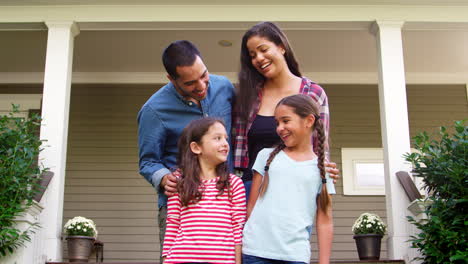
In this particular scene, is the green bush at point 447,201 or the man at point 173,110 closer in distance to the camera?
the man at point 173,110

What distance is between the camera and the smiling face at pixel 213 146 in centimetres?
212

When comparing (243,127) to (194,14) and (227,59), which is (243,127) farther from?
(227,59)

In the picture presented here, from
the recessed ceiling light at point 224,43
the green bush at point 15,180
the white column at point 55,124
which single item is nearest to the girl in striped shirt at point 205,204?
the green bush at point 15,180

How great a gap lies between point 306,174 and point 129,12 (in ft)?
12.8

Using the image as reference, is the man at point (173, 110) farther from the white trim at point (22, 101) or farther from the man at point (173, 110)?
the white trim at point (22, 101)

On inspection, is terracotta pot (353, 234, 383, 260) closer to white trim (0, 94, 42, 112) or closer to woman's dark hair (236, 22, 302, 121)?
woman's dark hair (236, 22, 302, 121)

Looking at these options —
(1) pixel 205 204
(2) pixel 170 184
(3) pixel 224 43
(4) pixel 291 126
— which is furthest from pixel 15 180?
(3) pixel 224 43

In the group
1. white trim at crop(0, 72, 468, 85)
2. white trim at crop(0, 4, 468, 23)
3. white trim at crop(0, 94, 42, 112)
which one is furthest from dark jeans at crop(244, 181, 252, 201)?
white trim at crop(0, 94, 42, 112)

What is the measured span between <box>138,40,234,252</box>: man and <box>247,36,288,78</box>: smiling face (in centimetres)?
19

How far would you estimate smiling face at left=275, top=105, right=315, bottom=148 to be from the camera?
203 centimetres

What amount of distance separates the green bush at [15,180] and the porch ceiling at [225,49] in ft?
6.28

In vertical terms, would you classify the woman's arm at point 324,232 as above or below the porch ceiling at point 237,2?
below

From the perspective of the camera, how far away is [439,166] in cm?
398

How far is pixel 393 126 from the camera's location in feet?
16.8
